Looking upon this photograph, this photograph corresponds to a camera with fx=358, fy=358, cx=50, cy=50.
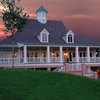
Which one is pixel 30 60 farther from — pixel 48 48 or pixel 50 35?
pixel 50 35

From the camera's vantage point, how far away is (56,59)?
5538cm

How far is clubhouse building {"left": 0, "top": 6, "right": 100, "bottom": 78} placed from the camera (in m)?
53.8

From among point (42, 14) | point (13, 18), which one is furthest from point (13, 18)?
point (42, 14)

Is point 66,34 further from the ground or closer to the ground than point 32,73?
further from the ground

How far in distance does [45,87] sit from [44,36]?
3743 cm

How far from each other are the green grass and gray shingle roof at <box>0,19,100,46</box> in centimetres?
3220

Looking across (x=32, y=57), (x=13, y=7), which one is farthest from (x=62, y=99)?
(x=32, y=57)

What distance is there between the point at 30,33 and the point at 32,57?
5.62 m

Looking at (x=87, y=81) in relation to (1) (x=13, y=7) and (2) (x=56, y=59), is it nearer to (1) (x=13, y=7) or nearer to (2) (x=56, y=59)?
(1) (x=13, y=7)

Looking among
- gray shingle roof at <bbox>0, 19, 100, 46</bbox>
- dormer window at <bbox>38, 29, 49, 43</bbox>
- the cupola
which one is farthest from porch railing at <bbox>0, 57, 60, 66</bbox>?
the cupola

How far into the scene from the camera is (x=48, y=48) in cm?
5541

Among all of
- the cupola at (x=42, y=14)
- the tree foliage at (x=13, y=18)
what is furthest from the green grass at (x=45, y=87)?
the cupola at (x=42, y=14)

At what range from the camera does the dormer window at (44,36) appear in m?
56.5

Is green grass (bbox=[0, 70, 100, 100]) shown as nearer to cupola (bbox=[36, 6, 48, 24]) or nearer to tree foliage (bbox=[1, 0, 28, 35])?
tree foliage (bbox=[1, 0, 28, 35])
